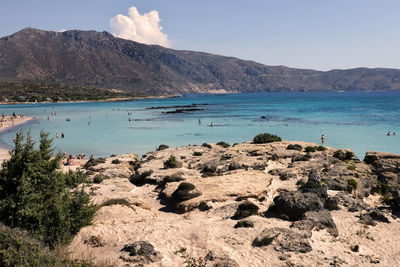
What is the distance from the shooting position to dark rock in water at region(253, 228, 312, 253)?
13.9 meters

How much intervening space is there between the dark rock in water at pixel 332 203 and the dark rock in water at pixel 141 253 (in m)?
11.3

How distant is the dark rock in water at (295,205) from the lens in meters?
17.4

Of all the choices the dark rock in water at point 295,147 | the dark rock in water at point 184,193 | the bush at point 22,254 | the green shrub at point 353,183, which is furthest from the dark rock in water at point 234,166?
the bush at point 22,254

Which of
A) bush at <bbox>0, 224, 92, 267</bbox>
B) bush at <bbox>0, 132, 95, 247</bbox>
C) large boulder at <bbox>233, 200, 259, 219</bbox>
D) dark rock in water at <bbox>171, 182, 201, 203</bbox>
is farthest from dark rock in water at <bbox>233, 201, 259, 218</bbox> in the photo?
bush at <bbox>0, 224, 92, 267</bbox>

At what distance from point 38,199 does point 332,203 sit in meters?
16.1

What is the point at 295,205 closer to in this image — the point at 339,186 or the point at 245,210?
the point at 245,210

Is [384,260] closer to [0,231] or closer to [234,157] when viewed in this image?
[0,231]

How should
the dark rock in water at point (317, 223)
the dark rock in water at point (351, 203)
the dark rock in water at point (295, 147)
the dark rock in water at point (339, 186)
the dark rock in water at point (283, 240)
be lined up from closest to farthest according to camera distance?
1. the dark rock in water at point (283, 240)
2. the dark rock in water at point (317, 223)
3. the dark rock in water at point (351, 203)
4. the dark rock in water at point (339, 186)
5. the dark rock in water at point (295, 147)

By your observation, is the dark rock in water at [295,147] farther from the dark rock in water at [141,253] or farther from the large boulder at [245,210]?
the dark rock in water at [141,253]

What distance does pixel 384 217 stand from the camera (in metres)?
17.5

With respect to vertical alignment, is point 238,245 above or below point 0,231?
below

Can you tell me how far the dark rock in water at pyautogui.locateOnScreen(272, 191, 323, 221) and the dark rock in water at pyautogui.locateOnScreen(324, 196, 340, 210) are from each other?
1.48 meters

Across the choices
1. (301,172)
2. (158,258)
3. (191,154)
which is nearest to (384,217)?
(301,172)

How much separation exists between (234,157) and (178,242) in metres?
18.0
